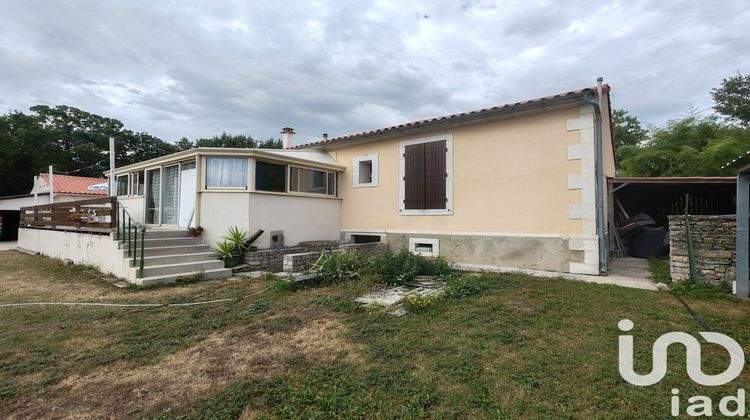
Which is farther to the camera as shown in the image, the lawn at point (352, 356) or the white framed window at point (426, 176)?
the white framed window at point (426, 176)

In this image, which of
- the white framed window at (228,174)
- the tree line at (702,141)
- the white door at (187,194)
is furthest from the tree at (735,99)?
the white door at (187,194)

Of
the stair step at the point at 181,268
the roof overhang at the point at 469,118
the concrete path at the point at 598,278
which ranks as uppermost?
the roof overhang at the point at 469,118

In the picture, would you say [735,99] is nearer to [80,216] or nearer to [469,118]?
[469,118]

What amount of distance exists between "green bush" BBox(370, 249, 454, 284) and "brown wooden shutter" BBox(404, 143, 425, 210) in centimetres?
237

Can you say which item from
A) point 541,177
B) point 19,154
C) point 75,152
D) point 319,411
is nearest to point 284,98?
point 541,177

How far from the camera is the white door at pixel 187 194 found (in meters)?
9.04

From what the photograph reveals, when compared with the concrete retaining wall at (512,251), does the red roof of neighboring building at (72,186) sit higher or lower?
higher

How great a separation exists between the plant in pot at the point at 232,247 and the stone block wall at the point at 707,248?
8.58 meters

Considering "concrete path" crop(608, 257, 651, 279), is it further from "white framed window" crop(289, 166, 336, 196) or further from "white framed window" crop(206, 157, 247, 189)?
"white framed window" crop(206, 157, 247, 189)

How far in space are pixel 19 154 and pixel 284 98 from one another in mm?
25692

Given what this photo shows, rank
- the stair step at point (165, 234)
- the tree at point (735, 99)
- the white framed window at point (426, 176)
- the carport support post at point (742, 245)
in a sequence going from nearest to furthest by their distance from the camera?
the carport support post at point (742, 245) → the stair step at point (165, 234) → the white framed window at point (426, 176) → the tree at point (735, 99)

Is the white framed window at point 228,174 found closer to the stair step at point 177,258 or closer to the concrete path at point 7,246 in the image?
the stair step at point 177,258

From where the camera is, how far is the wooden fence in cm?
780

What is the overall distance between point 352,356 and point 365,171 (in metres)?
7.96
